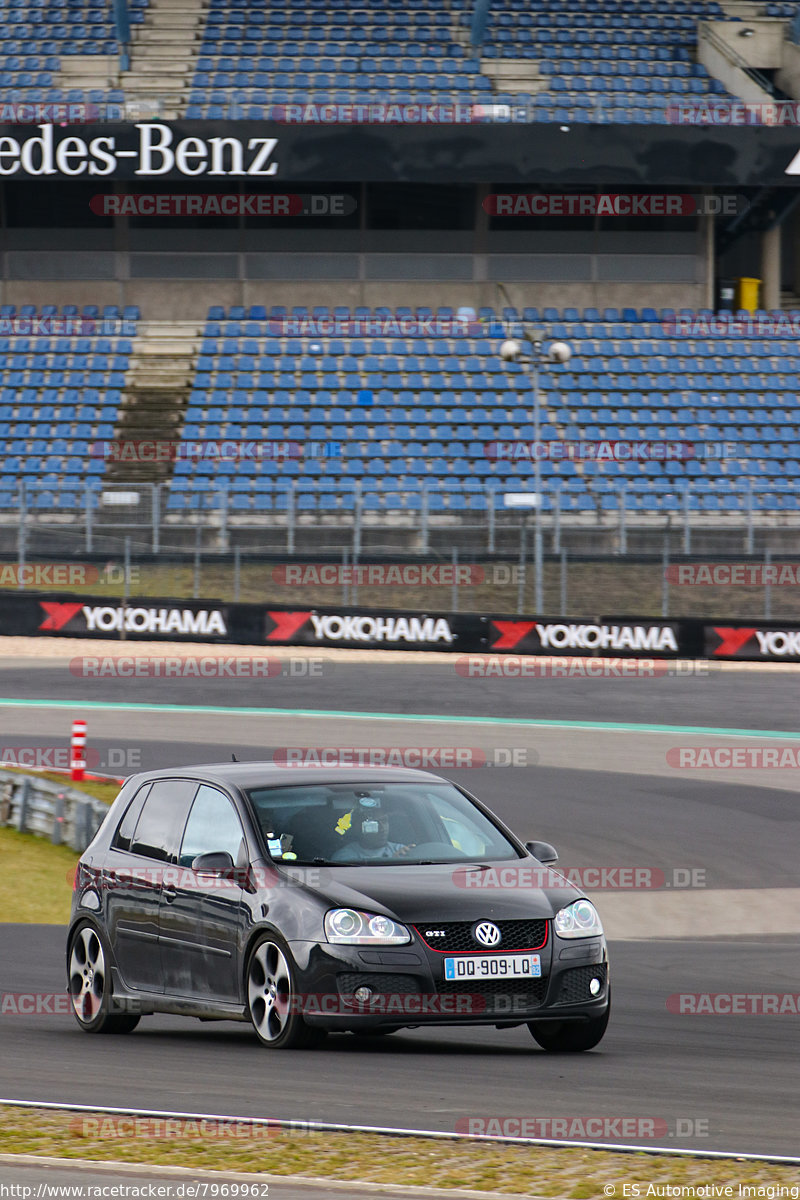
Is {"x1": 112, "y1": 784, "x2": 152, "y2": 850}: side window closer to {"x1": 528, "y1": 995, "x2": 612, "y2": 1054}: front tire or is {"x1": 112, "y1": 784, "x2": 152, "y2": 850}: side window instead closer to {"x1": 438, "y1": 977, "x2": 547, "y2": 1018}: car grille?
{"x1": 438, "y1": 977, "x2": 547, "y2": 1018}: car grille

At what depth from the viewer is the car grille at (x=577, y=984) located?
7391 millimetres

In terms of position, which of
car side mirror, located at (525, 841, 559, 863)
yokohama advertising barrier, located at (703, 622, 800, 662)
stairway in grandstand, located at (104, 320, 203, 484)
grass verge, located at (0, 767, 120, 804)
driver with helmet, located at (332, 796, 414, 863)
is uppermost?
stairway in grandstand, located at (104, 320, 203, 484)

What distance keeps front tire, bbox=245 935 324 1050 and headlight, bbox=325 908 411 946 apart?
0.79ft

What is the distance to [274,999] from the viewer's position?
292 inches

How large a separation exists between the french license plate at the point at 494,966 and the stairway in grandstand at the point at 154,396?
2762 centimetres

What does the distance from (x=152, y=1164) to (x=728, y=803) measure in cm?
1331

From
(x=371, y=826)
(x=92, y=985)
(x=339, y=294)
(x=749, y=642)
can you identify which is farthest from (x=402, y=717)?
(x=339, y=294)

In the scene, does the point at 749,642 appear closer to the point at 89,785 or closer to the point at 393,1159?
the point at 89,785

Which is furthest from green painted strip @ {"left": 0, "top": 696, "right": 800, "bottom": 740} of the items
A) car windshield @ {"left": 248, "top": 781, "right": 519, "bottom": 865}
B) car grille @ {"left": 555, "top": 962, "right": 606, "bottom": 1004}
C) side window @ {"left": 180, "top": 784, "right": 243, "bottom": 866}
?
car grille @ {"left": 555, "top": 962, "right": 606, "bottom": 1004}

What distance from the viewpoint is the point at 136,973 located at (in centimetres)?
834

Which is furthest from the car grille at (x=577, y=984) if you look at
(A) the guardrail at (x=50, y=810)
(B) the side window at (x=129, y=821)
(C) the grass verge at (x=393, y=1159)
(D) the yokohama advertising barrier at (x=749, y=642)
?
(D) the yokohama advertising barrier at (x=749, y=642)

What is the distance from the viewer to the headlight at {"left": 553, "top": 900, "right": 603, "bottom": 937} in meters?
7.49

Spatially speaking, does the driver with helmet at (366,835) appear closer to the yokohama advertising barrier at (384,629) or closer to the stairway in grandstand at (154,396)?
the yokohama advertising barrier at (384,629)

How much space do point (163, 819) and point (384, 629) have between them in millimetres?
19891
